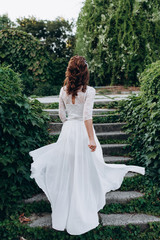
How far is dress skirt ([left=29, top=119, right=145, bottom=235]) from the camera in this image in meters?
2.44

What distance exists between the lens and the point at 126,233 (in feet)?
8.75

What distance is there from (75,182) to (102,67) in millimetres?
7797

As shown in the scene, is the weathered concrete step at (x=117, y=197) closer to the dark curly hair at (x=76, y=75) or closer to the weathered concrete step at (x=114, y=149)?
the weathered concrete step at (x=114, y=149)

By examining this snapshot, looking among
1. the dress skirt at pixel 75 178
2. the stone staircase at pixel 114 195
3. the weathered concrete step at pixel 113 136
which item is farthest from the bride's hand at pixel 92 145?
the weathered concrete step at pixel 113 136

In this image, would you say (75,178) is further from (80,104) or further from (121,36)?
(121,36)

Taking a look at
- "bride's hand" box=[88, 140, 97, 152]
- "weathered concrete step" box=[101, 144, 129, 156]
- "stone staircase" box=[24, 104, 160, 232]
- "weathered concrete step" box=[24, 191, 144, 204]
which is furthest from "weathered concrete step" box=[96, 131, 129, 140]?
"bride's hand" box=[88, 140, 97, 152]

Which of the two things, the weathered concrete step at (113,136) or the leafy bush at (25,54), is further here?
the leafy bush at (25,54)

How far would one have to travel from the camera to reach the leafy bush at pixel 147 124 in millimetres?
3428

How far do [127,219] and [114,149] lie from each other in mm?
1550

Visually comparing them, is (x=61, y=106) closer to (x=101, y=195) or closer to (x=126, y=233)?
(x=101, y=195)

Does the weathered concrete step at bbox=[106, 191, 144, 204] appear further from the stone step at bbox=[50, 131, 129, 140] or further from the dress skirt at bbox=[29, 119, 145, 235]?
the stone step at bbox=[50, 131, 129, 140]

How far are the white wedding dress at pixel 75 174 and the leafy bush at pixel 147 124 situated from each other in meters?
0.73

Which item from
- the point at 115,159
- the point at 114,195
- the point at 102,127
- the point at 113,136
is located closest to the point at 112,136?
the point at 113,136

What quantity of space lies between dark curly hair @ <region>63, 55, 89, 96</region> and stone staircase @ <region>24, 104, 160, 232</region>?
1.63 meters
